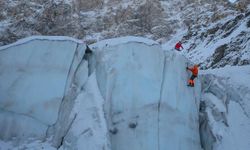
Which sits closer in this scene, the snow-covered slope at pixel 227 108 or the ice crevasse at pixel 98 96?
the ice crevasse at pixel 98 96

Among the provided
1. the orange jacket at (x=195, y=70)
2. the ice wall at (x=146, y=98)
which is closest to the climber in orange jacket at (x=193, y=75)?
the orange jacket at (x=195, y=70)

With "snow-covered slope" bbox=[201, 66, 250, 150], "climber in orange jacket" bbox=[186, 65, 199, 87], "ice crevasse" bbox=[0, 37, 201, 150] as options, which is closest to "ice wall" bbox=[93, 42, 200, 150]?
"ice crevasse" bbox=[0, 37, 201, 150]

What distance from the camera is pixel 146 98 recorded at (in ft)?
38.8

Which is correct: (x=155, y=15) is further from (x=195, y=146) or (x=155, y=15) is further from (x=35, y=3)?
(x=195, y=146)

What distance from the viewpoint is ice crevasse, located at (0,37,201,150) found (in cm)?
1126

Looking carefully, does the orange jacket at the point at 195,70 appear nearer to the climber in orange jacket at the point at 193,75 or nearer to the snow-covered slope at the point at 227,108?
the climber in orange jacket at the point at 193,75

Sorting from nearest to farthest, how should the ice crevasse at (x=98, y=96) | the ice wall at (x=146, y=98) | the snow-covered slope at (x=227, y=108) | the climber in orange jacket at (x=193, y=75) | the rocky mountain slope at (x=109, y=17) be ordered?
the ice crevasse at (x=98, y=96) → the ice wall at (x=146, y=98) → the snow-covered slope at (x=227, y=108) → the climber in orange jacket at (x=193, y=75) → the rocky mountain slope at (x=109, y=17)

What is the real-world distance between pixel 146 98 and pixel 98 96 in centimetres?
139

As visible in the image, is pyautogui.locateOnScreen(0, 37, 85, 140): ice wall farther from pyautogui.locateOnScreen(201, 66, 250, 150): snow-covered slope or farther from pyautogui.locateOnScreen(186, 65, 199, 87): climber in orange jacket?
pyautogui.locateOnScreen(201, 66, 250, 150): snow-covered slope

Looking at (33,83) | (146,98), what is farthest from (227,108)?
(33,83)

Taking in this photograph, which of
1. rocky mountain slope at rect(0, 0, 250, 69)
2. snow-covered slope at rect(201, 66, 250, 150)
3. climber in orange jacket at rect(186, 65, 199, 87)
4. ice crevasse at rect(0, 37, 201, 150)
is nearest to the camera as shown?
ice crevasse at rect(0, 37, 201, 150)

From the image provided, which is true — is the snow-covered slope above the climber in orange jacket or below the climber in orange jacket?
below

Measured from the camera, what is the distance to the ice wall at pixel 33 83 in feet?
37.1

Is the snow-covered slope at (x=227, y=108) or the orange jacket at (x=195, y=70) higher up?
the orange jacket at (x=195, y=70)
